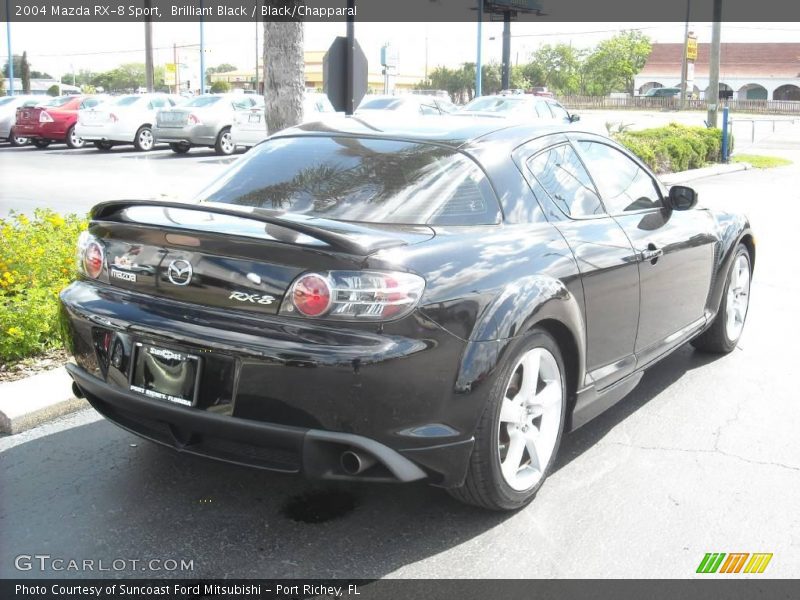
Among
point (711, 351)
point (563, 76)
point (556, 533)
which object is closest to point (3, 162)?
point (711, 351)

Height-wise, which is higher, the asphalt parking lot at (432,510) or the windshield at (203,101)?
the windshield at (203,101)

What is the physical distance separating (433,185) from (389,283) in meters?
0.81

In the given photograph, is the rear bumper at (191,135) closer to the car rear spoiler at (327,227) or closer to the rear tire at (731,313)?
the rear tire at (731,313)

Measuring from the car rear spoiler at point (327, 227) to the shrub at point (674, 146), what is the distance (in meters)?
16.4

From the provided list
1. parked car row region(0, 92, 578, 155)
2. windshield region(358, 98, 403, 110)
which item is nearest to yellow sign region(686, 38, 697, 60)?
parked car row region(0, 92, 578, 155)

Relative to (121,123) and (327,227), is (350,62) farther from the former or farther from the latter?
(121,123)

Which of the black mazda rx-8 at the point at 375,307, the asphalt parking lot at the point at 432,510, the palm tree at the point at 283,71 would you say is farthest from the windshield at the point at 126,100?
the black mazda rx-8 at the point at 375,307

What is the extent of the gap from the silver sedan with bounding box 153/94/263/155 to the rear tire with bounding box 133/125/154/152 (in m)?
1.20

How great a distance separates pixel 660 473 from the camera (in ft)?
13.3

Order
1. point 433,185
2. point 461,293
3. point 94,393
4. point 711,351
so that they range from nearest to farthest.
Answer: point 461,293
point 94,393
point 433,185
point 711,351

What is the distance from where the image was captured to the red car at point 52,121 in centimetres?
2614

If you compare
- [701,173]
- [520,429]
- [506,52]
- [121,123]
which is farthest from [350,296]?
[506,52]

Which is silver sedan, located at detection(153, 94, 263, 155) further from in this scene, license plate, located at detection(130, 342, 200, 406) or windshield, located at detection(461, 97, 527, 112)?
license plate, located at detection(130, 342, 200, 406)

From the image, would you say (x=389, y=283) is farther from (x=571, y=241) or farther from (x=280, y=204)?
(x=571, y=241)
